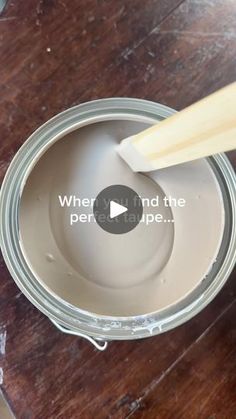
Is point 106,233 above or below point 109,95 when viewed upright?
below

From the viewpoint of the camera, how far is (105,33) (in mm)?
642

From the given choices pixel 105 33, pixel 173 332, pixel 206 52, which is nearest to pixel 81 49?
pixel 105 33

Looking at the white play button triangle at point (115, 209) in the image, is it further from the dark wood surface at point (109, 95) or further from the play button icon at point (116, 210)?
the dark wood surface at point (109, 95)

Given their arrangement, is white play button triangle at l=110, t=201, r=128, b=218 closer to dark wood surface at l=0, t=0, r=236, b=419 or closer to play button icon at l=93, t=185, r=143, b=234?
play button icon at l=93, t=185, r=143, b=234

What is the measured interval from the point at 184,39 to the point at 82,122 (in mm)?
171

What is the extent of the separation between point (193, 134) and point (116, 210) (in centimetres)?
23

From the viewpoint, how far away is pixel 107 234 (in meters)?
0.62

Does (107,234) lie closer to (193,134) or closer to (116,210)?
(116,210)

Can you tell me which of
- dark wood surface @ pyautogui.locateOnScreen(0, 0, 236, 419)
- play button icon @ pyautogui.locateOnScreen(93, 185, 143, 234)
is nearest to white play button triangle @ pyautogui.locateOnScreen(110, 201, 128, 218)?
play button icon @ pyautogui.locateOnScreen(93, 185, 143, 234)

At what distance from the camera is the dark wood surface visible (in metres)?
0.60

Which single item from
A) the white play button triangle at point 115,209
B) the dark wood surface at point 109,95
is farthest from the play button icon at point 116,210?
the dark wood surface at point 109,95

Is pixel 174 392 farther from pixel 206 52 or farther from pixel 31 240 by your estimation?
pixel 206 52

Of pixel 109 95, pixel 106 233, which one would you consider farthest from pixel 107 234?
pixel 109 95

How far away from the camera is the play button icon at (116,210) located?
622 millimetres
